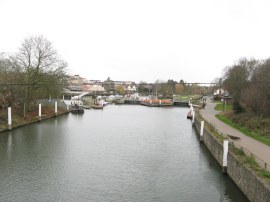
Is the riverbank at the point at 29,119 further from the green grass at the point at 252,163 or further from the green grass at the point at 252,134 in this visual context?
the green grass at the point at 252,163

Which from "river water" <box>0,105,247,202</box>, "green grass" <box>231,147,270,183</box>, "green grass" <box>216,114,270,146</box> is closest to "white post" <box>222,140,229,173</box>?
"green grass" <box>231,147,270,183</box>

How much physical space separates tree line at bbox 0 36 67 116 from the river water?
34.4 ft

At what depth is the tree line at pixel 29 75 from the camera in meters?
44.1

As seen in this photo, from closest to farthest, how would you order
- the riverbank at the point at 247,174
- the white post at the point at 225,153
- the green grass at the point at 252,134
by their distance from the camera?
the riverbank at the point at 247,174
the white post at the point at 225,153
the green grass at the point at 252,134

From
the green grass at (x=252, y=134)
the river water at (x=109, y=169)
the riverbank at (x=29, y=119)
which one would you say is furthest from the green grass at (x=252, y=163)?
the riverbank at (x=29, y=119)

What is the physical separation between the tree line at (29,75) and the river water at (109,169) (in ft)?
34.4

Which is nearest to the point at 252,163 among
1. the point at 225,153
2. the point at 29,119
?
the point at 225,153

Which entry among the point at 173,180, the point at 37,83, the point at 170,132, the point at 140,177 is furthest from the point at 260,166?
the point at 37,83

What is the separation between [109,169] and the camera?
2184cm

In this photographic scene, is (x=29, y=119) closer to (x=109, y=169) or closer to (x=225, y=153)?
(x=109, y=169)

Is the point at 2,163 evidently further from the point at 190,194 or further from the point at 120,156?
the point at 190,194

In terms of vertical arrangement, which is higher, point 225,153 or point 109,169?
point 225,153

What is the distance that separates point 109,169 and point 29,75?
28.6 metres

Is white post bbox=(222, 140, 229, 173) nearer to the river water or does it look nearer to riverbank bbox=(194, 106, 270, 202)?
riverbank bbox=(194, 106, 270, 202)
